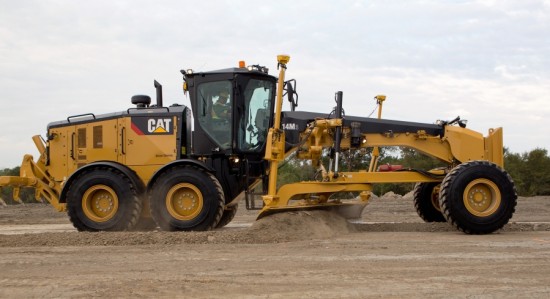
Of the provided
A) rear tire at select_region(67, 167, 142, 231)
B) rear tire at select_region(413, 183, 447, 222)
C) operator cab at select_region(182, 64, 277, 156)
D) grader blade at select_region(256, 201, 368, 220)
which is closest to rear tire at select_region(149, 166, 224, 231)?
rear tire at select_region(67, 167, 142, 231)

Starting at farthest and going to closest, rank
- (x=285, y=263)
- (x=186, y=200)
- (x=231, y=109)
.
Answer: (x=231, y=109)
(x=186, y=200)
(x=285, y=263)

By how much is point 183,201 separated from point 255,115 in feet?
6.52

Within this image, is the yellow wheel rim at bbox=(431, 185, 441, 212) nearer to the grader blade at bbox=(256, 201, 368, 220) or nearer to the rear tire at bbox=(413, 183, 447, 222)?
the rear tire at bbox=(413, 183, 447, 222)

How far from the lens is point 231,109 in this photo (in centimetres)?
1129

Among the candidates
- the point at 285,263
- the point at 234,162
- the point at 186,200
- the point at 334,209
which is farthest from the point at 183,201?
the point at 285,263

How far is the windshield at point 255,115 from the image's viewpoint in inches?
448

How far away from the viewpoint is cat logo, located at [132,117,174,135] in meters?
11.8

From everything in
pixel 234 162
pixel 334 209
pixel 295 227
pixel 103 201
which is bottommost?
pixel 295 227

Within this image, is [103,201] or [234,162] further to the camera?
[103,201]

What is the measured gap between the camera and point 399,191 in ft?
118

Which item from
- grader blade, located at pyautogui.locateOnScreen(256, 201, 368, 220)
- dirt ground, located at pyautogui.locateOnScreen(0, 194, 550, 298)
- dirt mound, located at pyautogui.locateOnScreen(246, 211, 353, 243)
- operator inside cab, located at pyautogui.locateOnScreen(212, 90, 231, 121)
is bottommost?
dirt ground, located at pyautogui.locateOnScreen(0, 194, 550, 298)

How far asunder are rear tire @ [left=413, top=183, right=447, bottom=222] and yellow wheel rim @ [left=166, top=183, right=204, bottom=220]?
430cm

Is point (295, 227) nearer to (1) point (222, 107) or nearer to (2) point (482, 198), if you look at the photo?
(1) point (222, 107)

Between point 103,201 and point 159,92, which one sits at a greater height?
point 159,92
